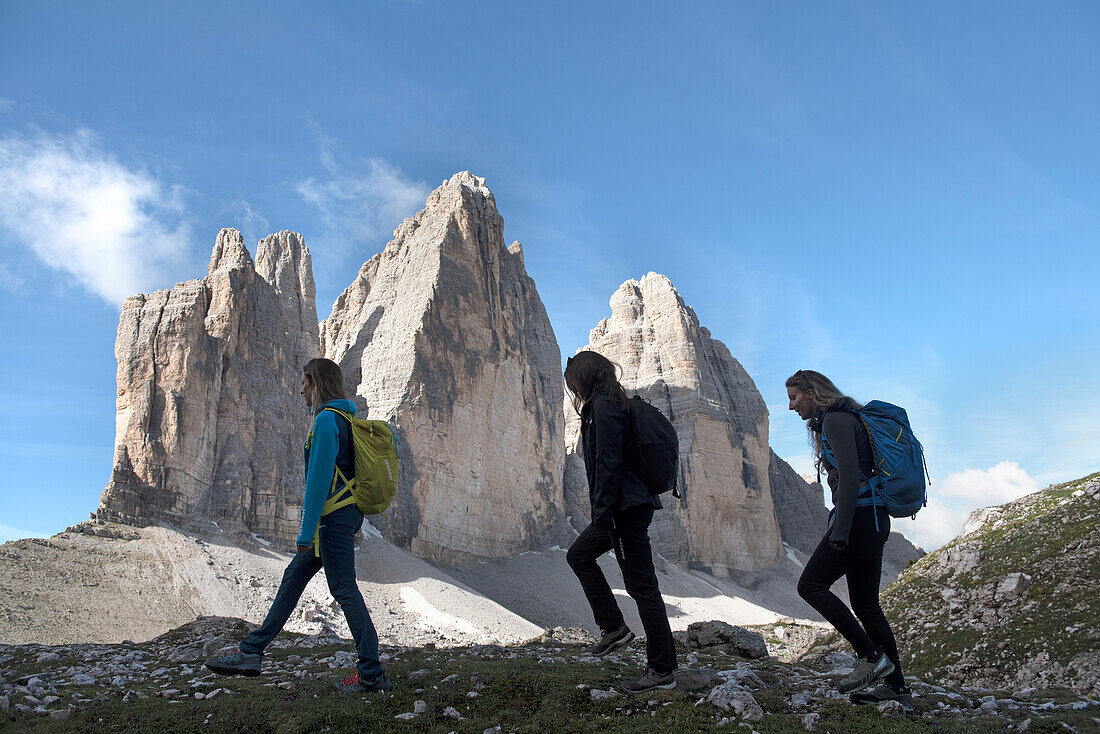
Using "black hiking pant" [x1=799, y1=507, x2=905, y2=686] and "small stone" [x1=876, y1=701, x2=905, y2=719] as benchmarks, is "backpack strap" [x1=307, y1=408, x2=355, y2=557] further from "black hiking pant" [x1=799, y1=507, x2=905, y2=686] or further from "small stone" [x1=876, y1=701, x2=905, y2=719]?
"small stone" [x1=876, y1=701, x2=905, y2=719]

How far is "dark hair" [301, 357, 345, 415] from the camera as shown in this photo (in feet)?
18.9

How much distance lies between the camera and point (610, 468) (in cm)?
478

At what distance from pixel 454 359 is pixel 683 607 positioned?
24.3 metres

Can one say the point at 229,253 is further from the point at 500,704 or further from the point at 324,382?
the point at 500,704

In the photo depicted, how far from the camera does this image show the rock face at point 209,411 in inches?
1192

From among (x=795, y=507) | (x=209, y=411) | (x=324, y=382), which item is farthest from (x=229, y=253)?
(x=795, y=507)

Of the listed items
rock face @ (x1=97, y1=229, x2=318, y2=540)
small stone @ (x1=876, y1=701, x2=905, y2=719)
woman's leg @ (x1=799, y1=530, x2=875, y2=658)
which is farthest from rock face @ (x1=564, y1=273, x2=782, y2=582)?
small stone @ (x1=876, y1=701, x2=905, y2=719)

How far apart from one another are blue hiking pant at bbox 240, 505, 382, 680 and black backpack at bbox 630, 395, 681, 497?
7.12 ft

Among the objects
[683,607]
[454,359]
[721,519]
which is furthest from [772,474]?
[454,359]

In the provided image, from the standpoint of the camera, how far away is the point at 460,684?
17.0ft

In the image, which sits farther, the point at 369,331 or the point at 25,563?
the point at 369,331

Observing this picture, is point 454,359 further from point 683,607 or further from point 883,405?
point 883,405

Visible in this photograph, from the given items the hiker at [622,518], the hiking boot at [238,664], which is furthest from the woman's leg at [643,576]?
the hiking boot at [238,664]

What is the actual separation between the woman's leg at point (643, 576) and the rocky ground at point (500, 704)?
0.25 meters
